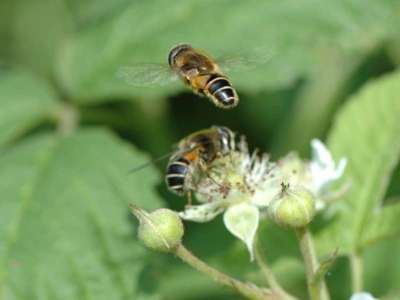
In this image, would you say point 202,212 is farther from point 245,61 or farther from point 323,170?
point 245,61

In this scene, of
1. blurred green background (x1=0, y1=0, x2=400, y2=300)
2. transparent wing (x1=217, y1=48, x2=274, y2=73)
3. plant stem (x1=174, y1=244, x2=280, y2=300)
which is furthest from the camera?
blurred green background (x1=0, y1=0, x2=400, y2=300)

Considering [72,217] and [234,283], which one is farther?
[72,217]

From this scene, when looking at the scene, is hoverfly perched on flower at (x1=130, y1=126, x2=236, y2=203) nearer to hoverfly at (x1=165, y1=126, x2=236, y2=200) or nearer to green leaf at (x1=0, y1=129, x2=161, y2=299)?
hoverfly at (x1=165, y1=126, x2=236, y2=200)

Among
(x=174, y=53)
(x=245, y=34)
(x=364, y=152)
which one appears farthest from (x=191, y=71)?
(x=245, y=34)

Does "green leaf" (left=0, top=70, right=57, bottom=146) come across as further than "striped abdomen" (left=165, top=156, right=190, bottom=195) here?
Yes

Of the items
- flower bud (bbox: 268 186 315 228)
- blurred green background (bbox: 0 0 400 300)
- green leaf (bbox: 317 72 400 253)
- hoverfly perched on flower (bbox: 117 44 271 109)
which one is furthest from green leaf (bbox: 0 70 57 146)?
flower bud (bbox: 268 186 315 228)

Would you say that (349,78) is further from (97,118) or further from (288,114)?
(97,118)
